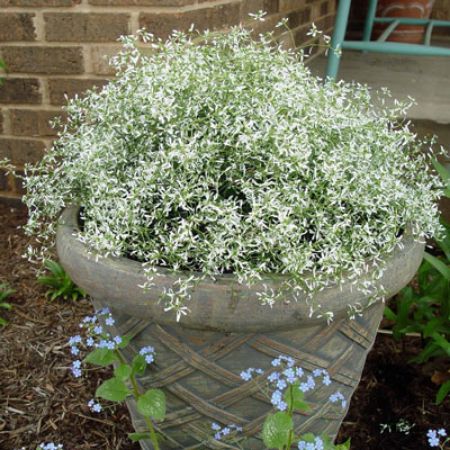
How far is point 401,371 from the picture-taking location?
6.35 feet

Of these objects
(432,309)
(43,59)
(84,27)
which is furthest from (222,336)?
(43,59)

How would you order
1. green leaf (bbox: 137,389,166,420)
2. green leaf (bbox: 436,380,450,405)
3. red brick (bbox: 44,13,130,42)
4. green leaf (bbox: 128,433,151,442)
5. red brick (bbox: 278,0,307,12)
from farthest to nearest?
1. red brick (bbox: 278,0,307,12)
2. red brick (bbox: 44,13,130,42)
3. green leaf (bbox: 436,380,450,405)
4. green leaf (bbox: 128,433,151,442)
5. green leaf (bbox: 137,389,166,420)

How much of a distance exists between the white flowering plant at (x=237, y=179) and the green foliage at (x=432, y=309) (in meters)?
0.38

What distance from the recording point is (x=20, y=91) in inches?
92.4

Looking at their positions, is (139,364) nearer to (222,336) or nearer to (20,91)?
(222,336)

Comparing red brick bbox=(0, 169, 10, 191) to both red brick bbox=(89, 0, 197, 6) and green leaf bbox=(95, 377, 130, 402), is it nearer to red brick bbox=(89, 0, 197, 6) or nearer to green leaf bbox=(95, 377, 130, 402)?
red brick bbox=(89, 0, 197, 6)

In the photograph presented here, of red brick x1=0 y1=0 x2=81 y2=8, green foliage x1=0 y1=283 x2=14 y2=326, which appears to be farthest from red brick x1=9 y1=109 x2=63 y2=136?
green foliage x1=0 y1=283 x2=14 y2=326

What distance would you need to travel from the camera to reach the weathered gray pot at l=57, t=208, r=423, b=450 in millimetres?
1111

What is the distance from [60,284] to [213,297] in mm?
1249

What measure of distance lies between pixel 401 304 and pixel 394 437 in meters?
0.43

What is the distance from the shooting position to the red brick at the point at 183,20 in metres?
1.92

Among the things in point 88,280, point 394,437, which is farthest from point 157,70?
point 394,437

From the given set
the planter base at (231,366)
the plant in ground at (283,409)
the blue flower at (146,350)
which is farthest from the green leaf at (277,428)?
the blue flower at (146,350)

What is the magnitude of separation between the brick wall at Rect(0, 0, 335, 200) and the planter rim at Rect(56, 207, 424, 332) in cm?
108
